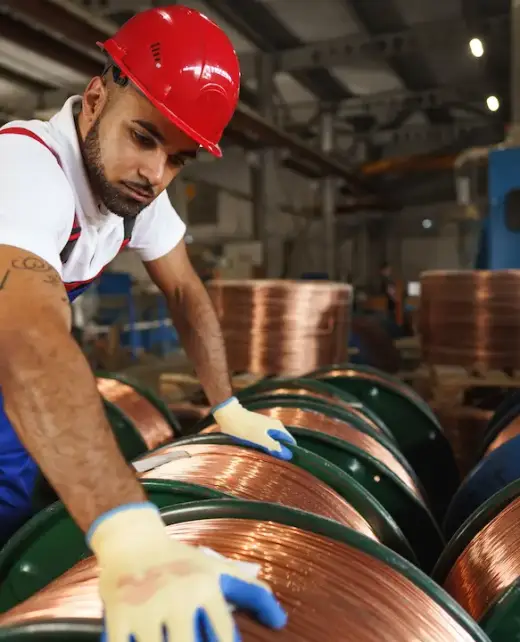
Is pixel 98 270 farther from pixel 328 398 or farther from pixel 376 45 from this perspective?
pixel 376 45

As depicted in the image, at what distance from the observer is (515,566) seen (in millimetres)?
1430

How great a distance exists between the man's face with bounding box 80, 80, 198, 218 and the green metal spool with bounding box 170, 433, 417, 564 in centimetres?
79

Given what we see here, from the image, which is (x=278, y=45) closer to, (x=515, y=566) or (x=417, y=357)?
(x=417, y=357)

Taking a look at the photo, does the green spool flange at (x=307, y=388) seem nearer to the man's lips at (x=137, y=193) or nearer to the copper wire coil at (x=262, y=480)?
the copper wire coil at (x=262, y=480)

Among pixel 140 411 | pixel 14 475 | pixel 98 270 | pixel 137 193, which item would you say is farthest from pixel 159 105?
pixel 140 411

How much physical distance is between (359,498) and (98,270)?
1.06m

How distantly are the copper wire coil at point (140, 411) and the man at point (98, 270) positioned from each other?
818mm

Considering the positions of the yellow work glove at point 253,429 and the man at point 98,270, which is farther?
the yellow work glove at point 253,429

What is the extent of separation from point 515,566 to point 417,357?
688 centimetres

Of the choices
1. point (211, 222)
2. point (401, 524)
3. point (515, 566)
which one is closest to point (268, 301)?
point (401, 524)

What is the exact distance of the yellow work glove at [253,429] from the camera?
74.2 inches

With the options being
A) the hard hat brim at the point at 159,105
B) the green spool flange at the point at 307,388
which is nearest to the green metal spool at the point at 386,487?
the green spool flange at the point at 307,388

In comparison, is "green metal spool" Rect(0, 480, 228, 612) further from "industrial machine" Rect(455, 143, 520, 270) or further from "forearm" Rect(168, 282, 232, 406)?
"industrial machine" Rect(455, 143, 520, 270)

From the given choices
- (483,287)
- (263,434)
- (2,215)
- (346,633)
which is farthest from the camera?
(483,287)
